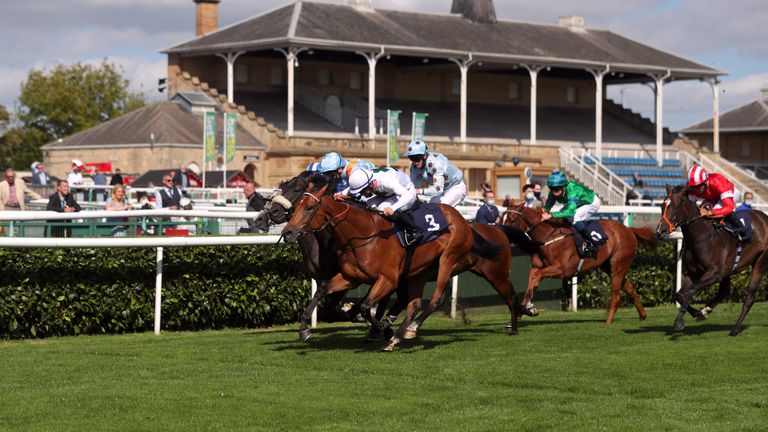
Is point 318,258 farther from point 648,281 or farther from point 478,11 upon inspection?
point 478,11

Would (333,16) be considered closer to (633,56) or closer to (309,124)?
(309,124)

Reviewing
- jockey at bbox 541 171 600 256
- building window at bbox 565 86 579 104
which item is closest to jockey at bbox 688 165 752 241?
jockey at bbox 541 171 600 256

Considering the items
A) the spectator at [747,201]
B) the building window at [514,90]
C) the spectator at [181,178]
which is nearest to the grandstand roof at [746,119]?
the building window at [514,90]

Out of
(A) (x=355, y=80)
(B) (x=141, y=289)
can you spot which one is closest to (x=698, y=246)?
(B) (x=141, y=289)

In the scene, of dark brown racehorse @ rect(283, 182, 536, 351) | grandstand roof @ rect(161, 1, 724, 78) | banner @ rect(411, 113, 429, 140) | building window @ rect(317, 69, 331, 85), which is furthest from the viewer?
building window @ rect(317, 69, 331, 85)

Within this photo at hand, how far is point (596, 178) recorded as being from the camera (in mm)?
40531

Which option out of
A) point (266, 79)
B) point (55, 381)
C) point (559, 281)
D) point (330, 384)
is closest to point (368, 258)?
point (330, 384)

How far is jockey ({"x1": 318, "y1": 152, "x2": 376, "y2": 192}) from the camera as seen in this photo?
1016 cm

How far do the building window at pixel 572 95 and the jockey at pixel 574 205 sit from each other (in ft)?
137

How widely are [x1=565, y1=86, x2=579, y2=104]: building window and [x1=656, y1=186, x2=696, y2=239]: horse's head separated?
43.4 metres

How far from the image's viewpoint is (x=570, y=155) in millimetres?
43906

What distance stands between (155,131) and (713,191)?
99.1ft

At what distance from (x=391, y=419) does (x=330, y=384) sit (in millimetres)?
1115

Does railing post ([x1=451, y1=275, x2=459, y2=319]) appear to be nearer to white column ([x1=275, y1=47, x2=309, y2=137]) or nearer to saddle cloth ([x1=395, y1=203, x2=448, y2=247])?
saddle cloth ([x1=395, y1=203, x2=448, y2=247])
